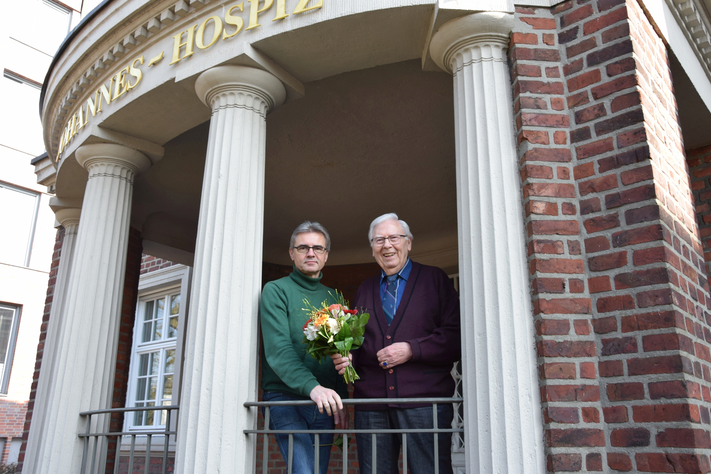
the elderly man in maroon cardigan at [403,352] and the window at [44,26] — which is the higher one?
the window at [44,26]

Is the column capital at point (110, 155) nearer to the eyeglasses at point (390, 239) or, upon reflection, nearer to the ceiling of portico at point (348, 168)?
the ceiling of portico at point (348, 168)

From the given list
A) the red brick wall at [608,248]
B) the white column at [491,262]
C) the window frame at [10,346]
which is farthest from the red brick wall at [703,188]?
the window frame at [10,346]

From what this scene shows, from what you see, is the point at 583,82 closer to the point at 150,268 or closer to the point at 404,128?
the point at 404,128

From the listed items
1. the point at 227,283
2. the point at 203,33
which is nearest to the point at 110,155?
the point at 203,33

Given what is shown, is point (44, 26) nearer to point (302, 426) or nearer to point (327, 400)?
point (302, 426)

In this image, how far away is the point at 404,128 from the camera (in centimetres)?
517

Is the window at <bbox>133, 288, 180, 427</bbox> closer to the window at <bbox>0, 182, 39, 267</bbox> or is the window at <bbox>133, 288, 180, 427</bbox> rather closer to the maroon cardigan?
the window at <bbox>0, 182, 39, 267</bbox>

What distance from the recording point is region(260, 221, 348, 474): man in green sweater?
3066mm

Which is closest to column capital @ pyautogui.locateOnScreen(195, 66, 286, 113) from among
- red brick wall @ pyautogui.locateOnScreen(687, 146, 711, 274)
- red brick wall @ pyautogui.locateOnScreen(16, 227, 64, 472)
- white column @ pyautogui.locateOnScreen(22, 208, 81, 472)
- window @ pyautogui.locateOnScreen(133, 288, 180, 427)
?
white column @ pyautogui.locateOnScreen(22, 208, 81, 472)

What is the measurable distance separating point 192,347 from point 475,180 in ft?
6.03

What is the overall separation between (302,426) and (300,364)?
1.16 ft

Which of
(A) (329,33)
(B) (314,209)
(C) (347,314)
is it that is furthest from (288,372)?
(B) (314,209)

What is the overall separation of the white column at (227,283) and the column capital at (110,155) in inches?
45.4

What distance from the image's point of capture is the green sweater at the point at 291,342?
3.09m
